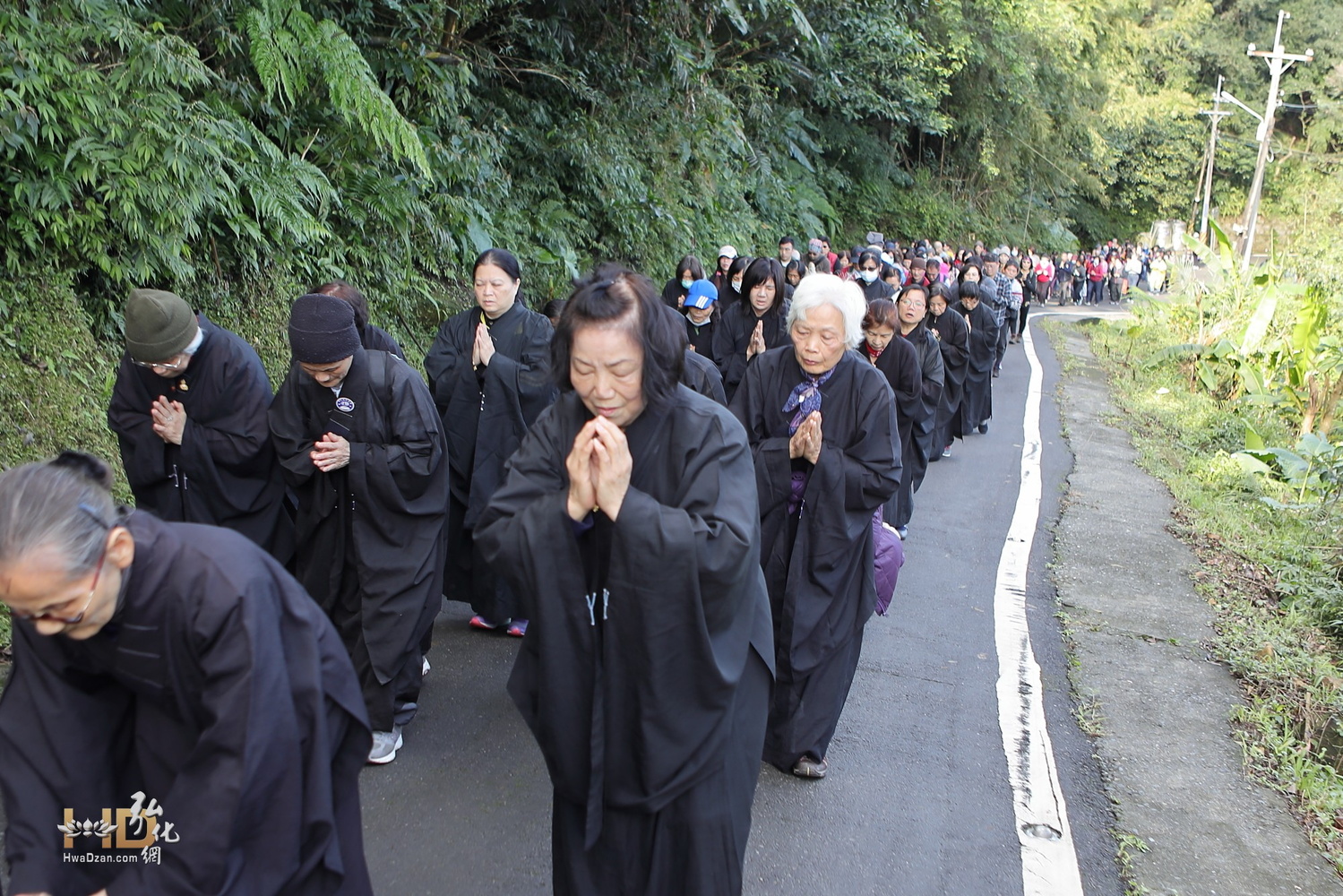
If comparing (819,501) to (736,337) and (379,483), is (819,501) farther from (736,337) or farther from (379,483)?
(736,337)

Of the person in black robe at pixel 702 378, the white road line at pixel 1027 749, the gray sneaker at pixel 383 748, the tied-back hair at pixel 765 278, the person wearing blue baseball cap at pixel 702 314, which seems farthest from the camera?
the tied-back hair at pixel 765 278

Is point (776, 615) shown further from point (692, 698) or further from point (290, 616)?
point (290, 616)

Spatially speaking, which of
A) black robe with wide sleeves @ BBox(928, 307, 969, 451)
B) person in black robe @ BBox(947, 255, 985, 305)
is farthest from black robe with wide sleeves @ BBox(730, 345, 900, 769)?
person in black robe @ BBox(947, 255, 985, 305)

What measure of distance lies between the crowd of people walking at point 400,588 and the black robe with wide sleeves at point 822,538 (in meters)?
0.01

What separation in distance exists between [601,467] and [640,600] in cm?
35

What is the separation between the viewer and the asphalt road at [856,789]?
3842 mm

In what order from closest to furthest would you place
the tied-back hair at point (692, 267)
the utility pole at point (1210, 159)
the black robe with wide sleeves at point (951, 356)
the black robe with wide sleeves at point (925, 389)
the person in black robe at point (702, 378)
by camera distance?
the person in black robe at point (702, 378) → the black robe with wide sleeves at point (925, 389) → the tied-back hair at point (692, 267) → the black robe with wide sleeves at point (951, 356) → the utility pole at point (1210, 159)

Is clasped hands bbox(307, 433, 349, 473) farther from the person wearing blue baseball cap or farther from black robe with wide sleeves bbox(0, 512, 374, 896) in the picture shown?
the person wearing blue baseball cap

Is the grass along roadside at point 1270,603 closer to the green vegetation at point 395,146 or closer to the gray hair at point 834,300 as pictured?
the gray hair at point 834,300

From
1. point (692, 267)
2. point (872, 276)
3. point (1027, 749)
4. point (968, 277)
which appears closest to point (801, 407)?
point (1027, 749)

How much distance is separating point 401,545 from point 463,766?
37.7 inches

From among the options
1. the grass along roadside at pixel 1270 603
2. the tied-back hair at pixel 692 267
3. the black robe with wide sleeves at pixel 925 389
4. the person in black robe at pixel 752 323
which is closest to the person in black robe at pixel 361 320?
the person in black robe at pixel 752 323

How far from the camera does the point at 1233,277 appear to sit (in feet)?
54.4

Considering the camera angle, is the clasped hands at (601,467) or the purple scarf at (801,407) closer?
the clasped hands at (601,467)
